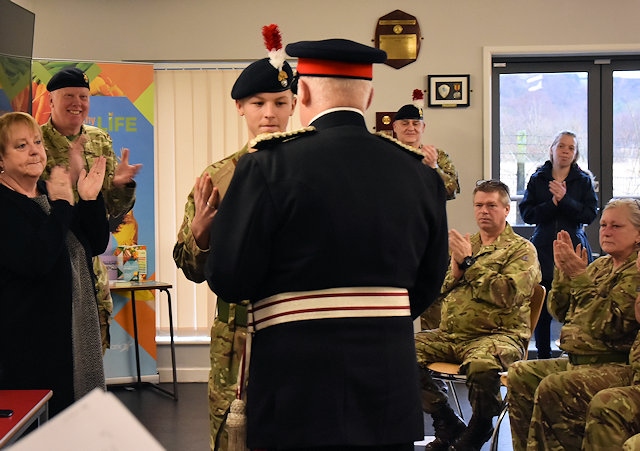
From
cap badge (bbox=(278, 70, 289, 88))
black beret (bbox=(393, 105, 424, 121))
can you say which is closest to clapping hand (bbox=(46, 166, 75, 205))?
cap badge (bbox=(278, 70, 289, 88))

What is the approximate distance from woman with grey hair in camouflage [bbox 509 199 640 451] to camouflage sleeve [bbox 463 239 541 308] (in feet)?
1.66

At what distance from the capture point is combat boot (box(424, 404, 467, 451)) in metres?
4.20

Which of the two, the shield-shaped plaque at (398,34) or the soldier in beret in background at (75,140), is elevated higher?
the shield-shaped plaque at (398,34)

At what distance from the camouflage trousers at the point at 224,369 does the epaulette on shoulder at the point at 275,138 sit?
2.04 ft

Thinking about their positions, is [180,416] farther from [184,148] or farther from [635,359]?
[635,359]

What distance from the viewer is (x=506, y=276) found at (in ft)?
13.6

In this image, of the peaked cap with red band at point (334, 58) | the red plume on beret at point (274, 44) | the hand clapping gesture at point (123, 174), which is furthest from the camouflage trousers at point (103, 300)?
the peaked cap with red band at point (334, 58)

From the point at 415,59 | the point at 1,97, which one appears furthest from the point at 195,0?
the point at 1,97

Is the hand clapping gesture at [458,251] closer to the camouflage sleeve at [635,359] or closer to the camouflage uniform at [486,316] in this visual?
the camouflage uniform at [486,316]

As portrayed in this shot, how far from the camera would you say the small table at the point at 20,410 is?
2082 mm

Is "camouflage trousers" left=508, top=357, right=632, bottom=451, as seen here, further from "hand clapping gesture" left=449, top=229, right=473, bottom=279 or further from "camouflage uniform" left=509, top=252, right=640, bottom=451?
"hand clapping gesture" left=449, top=229, right=473, bottom=279

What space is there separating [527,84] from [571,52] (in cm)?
46

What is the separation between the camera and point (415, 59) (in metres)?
6.38

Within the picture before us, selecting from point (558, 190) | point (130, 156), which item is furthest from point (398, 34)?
point (130, 156)
